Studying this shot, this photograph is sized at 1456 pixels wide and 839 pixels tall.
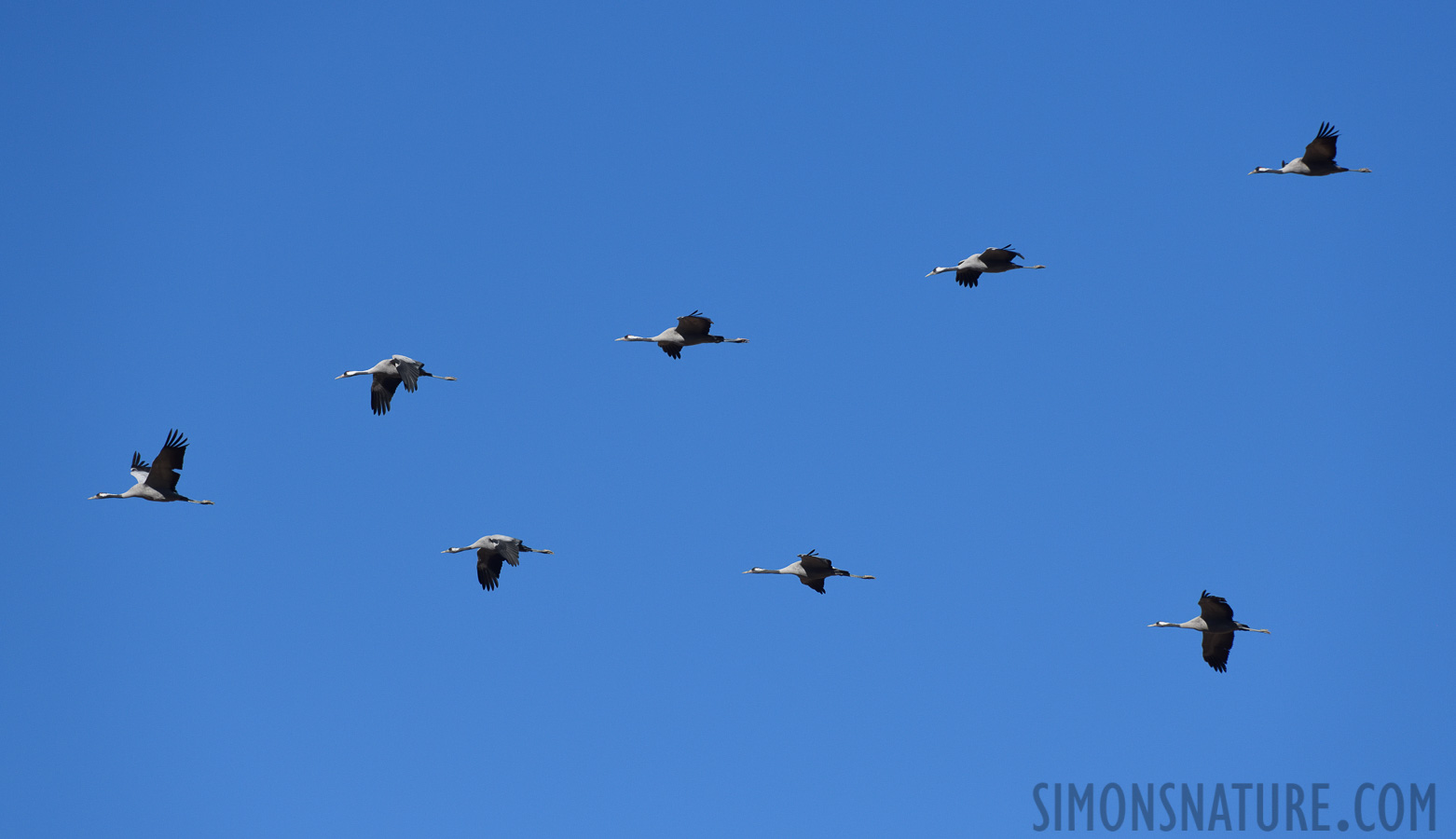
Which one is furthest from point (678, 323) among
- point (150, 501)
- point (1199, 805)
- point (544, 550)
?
point (1199, 805)

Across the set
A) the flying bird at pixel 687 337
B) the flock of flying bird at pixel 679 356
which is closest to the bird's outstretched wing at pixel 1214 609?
the flock of flying bird at pixel 679 356

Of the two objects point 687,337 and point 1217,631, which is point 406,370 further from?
point 1217,631

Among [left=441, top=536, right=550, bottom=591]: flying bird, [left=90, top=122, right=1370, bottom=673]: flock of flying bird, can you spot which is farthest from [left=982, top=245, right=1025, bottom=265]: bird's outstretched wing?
[left=441, top=536, right=550, bottom=591]: flying bird

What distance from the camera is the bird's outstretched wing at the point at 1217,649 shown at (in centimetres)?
6825

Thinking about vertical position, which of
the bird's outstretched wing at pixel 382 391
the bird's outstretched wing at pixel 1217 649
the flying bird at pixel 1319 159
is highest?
the flying bird at pixel 1319 159

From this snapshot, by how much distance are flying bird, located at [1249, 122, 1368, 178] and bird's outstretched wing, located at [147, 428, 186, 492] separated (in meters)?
28.6

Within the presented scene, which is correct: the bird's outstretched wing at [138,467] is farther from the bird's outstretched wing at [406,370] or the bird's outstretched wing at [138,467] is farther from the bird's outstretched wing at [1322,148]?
the bird's outstretched wing at [1322,148]

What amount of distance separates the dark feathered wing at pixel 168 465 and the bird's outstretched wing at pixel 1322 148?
28679 millimetres

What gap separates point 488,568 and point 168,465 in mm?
8202

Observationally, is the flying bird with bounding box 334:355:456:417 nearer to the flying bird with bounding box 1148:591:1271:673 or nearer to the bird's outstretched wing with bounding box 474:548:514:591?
the bird's outstretched wing with bounding box 474:548:514:591

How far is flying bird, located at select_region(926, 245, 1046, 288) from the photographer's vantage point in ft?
224

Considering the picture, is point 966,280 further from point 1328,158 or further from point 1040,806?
point 1040,806

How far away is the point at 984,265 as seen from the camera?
69.1 m

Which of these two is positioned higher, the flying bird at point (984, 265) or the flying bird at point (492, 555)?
the flying bird at point (984, 265)
